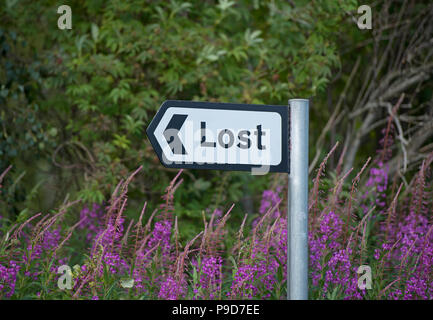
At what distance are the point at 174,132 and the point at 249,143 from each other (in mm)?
271

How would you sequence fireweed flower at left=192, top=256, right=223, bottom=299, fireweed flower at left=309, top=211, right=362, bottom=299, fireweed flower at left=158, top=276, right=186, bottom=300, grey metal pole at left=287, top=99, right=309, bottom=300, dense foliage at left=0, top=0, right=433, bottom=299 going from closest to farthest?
grey metal pole at left=287, top=99, right=309, bottom=300 < fireweed flower at left=158, top=276, right=186, bottom=300 < fireweed flower at left=192, top=256, right=223, bottom=299 < fireweed flower at left=309, top=211, right=362, bottom=299 < dense foliage at left=0, top=0, right=433, bottom=299

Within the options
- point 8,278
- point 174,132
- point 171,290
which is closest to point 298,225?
point 174,132

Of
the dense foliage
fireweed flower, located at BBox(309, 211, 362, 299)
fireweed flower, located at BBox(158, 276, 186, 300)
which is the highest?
the dense foliage

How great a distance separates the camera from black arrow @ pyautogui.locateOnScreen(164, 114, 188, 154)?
6.70ft

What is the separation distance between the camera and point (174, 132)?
204 centimetres

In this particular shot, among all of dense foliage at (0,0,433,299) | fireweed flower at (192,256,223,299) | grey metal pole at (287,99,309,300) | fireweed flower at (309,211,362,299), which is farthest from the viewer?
dense foliage at (0,0,433,299)

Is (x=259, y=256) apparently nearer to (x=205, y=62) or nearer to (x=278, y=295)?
(x=278, y=295)

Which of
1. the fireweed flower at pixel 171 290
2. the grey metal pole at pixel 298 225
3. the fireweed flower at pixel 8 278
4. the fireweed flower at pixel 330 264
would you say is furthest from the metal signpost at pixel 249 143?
the fireweed flower at pixel 8 278

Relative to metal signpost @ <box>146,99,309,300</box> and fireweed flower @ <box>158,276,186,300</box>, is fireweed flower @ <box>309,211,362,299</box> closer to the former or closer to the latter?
fireweed flower @ <box>158,276,186,300</box>

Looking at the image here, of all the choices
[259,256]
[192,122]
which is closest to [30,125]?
[259,256]

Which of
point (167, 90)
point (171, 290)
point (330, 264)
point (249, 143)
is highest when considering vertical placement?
point (167, 90)

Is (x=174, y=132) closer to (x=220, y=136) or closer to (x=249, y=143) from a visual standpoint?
(x=220, y=136)

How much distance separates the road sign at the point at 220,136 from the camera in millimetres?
2037

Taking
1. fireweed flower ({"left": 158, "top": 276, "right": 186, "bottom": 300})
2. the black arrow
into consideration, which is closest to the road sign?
the black arrow
